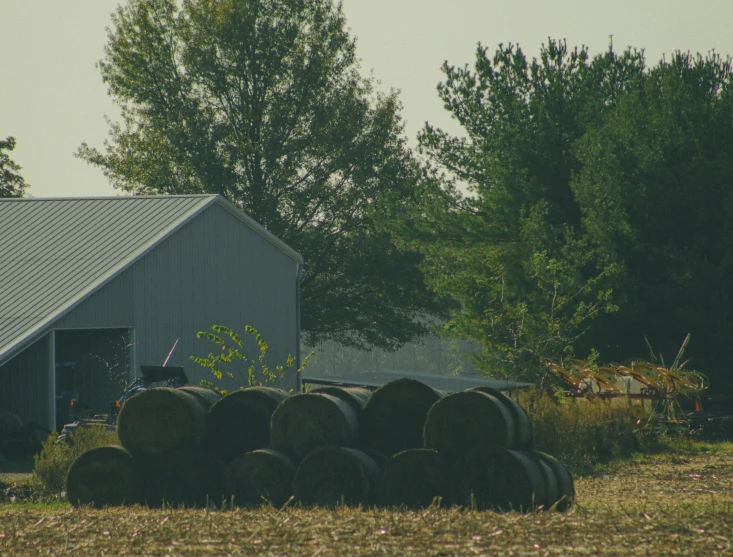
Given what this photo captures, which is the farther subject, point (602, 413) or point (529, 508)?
point (602, 413)

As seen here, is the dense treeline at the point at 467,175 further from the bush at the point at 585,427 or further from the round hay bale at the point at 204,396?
the round hay bale at the point at 204,396

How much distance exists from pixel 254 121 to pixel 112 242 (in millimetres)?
16640

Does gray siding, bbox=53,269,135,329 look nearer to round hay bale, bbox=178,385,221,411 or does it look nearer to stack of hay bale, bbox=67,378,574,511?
round hay bale, bbox=178,385,221,411

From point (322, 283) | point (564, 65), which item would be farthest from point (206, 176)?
point (564, 65)

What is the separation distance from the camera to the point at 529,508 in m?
9.84

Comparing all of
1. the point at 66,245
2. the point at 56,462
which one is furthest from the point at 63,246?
the point at 56,462

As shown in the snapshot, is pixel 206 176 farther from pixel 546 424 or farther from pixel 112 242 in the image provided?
pixel 546 424

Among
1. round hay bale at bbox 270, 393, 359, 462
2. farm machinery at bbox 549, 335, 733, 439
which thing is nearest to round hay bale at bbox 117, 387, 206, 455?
round hay bale at bbox 270, 393, 359, 462

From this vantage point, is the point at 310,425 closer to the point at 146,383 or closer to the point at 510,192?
the point at 146,383

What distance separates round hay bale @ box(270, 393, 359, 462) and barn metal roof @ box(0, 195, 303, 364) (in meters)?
10.2

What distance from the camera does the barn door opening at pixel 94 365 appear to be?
75.5ft

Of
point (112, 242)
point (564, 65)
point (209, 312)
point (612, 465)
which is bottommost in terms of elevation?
point (612, 465)

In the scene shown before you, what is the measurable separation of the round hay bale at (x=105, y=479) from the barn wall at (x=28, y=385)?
10.5 m

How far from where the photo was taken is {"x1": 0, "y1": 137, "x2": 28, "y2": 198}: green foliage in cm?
4300
